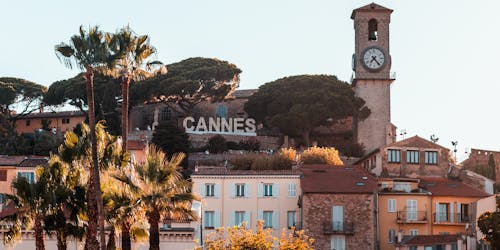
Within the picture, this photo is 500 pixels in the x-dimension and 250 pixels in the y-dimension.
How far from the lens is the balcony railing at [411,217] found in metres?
76.9

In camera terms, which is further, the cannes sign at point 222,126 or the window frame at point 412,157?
the cannes sign at point 222,126

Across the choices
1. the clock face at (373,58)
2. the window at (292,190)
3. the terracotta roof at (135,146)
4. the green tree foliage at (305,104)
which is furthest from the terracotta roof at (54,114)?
the window at (292,190)

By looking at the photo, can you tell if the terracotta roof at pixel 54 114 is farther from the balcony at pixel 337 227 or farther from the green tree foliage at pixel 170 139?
the balcony at pixel 337 227

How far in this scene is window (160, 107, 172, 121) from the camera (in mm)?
123500

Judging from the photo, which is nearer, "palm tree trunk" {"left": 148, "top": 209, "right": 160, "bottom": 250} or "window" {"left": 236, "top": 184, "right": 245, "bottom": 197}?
"palm tree trunk" {"left": 148, "top": 209, "right": 160, "bottom": 250}

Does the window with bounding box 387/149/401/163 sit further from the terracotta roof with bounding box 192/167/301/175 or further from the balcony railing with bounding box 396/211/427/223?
the terracotta roof with bounding box 192/167/301/175

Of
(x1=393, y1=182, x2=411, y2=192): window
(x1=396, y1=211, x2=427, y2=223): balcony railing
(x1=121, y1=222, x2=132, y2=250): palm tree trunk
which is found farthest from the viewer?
(x1=393, y1=182, x2=411, y2=192): window

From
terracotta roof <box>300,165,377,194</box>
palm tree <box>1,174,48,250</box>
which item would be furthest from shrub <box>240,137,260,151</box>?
palm tree <box>1,174,48,250</box>

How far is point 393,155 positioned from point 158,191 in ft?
138

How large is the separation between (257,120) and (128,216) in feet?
233

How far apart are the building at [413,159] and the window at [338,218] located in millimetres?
13839

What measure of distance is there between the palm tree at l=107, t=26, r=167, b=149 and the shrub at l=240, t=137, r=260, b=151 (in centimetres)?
5772

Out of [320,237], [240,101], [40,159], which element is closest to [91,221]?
[320,237]

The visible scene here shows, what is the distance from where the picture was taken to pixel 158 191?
48.2 m
